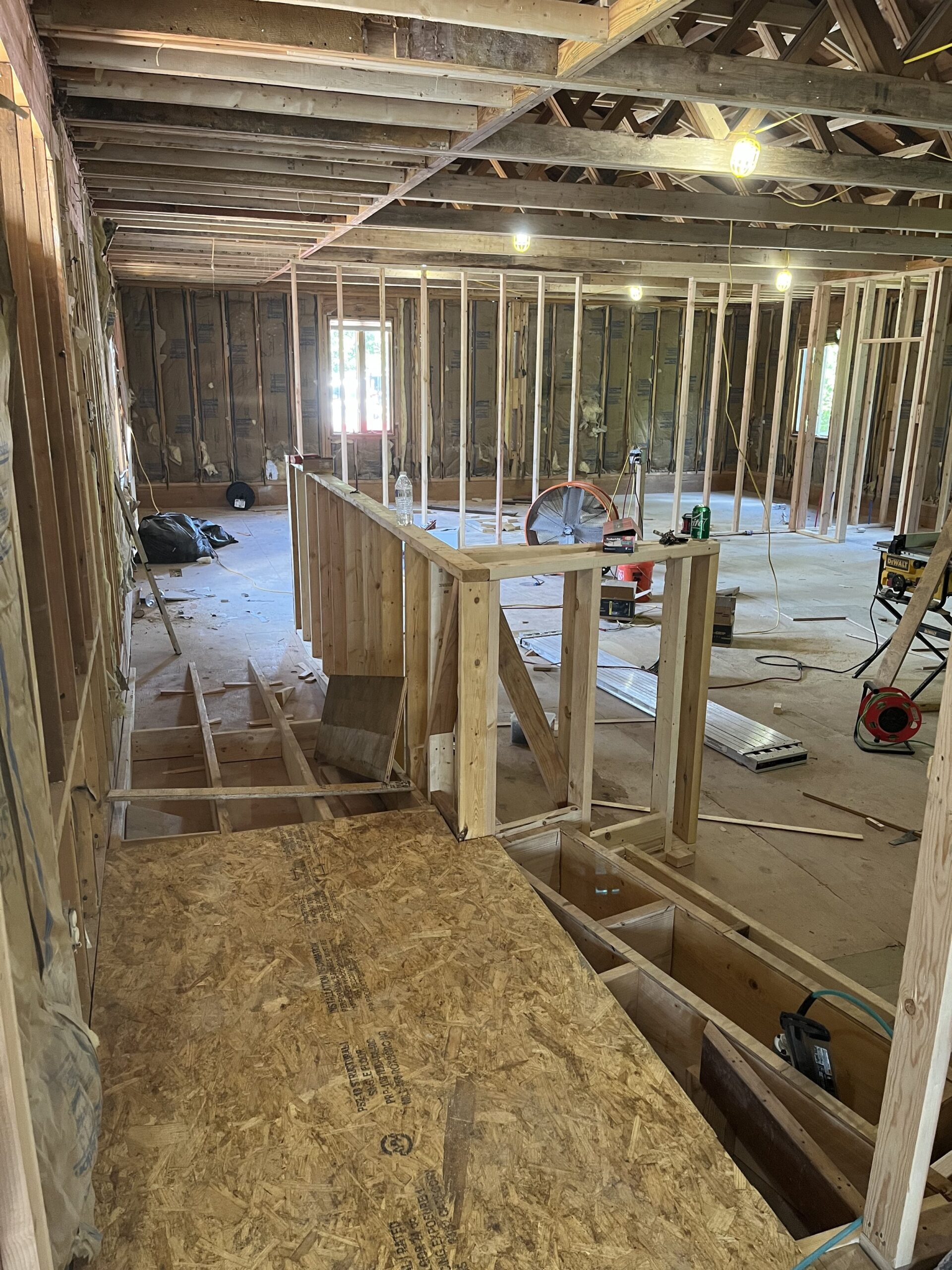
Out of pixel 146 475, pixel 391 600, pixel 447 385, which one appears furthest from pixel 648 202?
pixel 447 385

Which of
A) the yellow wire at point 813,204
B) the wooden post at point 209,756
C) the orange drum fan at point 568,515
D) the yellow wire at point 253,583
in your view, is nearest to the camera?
the wooden post at point 209,756

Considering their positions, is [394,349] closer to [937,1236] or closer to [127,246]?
[127,246]

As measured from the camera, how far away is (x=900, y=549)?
5.44m

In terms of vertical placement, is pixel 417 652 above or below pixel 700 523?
below

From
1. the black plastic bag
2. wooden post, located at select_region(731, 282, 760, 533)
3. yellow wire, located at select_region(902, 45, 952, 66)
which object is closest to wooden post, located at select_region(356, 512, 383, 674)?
yellow wire, located at select_region(902, 45, 952, 66)

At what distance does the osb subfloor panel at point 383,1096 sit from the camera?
60.9 inches

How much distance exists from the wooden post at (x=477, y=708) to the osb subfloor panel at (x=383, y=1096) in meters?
0.30

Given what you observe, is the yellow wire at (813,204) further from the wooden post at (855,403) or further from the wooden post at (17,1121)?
the wooden post at (17,1121)

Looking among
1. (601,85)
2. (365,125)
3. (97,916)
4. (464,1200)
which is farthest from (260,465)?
(464,1200)

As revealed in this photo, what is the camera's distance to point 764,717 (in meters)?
5.30

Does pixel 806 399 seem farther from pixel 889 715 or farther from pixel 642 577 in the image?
pixel 889 715

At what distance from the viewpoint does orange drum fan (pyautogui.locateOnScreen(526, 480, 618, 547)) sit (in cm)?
728

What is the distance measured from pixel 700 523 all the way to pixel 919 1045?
2196mm

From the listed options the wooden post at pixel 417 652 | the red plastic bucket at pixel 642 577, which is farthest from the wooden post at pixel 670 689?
the red plastic bucket at pixel 642 577
